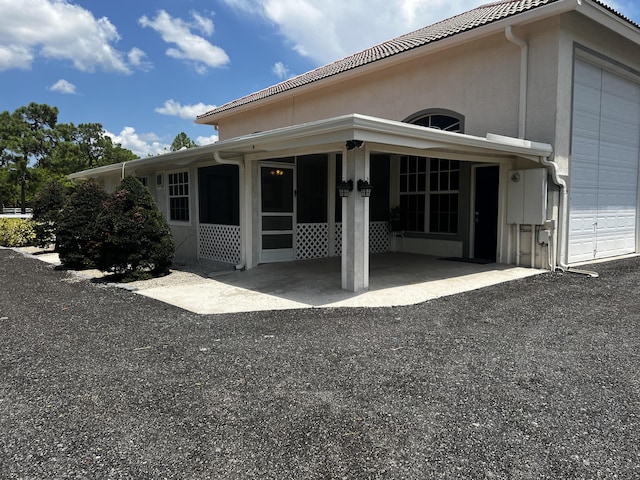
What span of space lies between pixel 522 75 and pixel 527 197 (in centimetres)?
257

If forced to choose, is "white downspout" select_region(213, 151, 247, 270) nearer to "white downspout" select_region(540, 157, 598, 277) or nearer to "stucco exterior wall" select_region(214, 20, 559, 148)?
"stucco exterior wall" select_region(214, 20, 559, 148)

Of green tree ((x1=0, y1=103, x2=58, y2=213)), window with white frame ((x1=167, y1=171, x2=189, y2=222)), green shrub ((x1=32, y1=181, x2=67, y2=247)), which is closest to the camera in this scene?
window with white frame ((x1=167, y1=171, x2=189, y2=222))

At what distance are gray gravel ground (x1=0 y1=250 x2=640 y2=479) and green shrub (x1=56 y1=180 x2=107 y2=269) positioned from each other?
15.6 feet

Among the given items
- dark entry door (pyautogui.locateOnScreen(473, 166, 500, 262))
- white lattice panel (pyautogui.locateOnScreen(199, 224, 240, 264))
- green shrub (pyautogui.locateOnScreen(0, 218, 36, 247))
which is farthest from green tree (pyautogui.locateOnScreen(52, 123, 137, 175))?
dark entry door (pyautogui.locateOnScreen(473, 166, 500, 262))

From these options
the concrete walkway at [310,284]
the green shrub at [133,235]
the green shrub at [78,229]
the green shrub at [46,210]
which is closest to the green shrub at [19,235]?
the green shrub at [46,210]

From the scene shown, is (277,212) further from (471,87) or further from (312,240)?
(471,87)

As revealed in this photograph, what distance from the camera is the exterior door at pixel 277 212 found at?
34.0 ft

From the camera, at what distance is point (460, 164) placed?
1134 cm

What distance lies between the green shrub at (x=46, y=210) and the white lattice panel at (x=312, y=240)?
8728mm

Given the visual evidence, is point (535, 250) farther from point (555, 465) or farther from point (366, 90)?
point (555, 465)

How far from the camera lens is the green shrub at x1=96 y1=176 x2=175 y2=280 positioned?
9.03 meters

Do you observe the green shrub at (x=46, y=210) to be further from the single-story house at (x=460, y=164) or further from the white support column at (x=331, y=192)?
the white support column at (x=331, y=192)

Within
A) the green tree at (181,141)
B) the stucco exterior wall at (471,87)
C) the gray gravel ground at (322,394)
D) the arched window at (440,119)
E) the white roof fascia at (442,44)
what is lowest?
the gray gravel ground at (322,394)

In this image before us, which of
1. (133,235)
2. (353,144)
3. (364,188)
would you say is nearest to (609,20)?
(353,144)
